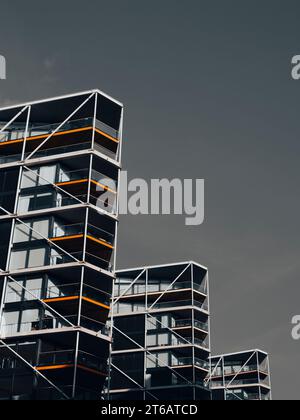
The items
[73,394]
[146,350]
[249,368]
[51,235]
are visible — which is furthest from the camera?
[249,368]

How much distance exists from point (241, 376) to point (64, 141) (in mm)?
58957

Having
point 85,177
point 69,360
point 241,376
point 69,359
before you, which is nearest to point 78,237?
point 85,177

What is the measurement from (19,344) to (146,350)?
3131 cm

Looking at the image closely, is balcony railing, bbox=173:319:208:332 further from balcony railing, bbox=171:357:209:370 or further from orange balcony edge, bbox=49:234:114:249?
orange balcony edge, bbox=49:234:114:249

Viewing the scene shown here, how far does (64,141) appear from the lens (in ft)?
206

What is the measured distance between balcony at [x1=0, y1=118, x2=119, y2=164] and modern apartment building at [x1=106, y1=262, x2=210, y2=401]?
90.7ft

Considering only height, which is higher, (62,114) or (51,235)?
(62,114)

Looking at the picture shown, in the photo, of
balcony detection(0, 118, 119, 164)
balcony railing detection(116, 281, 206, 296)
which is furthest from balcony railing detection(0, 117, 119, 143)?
balcony railing detection(116, 281, 206, 296)

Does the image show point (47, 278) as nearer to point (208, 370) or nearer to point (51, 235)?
point (51, 235)

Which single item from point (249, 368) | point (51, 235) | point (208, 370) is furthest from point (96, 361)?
point (249, 368)

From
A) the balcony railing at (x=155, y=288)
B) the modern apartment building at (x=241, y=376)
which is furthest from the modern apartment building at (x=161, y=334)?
the modern apartment building at (x=241, y=376)

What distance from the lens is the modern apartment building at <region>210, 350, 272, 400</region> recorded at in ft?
330

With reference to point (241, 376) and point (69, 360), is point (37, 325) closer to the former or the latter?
point (69, 360)

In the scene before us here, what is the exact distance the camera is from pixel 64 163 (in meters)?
61.9
